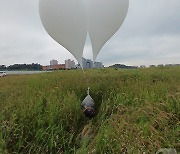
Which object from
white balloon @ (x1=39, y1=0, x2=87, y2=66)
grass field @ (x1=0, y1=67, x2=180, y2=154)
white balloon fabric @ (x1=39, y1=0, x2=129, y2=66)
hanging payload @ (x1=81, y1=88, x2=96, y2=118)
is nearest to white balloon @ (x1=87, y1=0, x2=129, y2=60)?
white balloon fabric @ (x1=39, y1=0, x2=129, y2=66)

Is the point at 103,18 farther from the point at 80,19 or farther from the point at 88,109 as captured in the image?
the point at 88,109

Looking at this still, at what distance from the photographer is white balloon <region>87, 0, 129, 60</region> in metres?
3.51

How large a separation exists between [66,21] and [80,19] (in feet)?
0.62

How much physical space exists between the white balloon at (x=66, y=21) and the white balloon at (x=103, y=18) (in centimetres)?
11

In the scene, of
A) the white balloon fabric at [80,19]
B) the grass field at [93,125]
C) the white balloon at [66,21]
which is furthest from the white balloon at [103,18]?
the grass field at [93,125]

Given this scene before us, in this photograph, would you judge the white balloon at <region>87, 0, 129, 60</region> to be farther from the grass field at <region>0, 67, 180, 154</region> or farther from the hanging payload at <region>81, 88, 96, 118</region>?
the grass field at <region>0, 67, 180, 154</region>

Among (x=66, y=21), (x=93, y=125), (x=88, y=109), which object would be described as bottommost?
(x=93, y=125)

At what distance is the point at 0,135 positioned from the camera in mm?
2871

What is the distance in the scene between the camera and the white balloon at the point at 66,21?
3.43 meters

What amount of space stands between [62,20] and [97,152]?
5.87 feet

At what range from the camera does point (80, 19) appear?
351 cm

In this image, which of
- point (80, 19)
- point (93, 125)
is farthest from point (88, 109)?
point (80, 19)

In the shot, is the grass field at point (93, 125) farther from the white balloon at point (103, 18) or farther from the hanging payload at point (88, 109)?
the white balloon at point (103, 18)

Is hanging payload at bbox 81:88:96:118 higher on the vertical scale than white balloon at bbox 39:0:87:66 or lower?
lower
